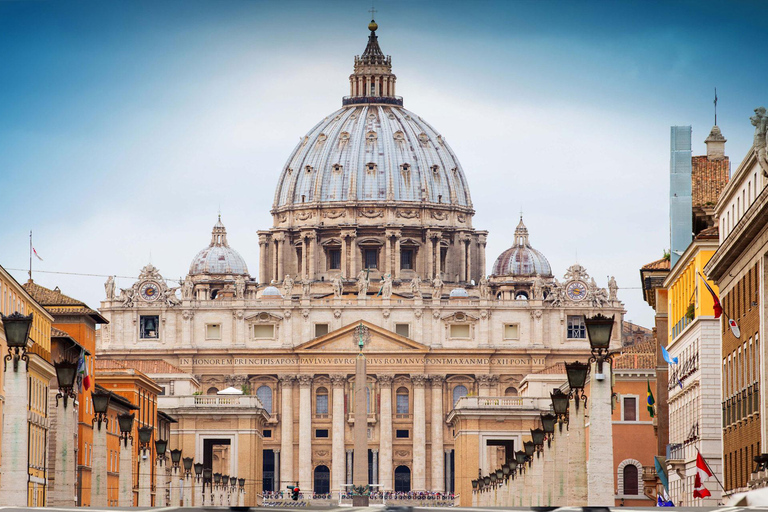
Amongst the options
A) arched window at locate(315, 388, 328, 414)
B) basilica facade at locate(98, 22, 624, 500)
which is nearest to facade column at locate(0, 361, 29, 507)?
basilica facade at locate(98, 22, 624, 500)

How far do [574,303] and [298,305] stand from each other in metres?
22.7

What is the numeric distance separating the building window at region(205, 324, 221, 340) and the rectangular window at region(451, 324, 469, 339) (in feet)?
62.7

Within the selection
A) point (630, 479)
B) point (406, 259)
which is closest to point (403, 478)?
point (406, 259)

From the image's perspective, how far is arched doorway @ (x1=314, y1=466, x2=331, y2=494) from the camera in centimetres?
16400

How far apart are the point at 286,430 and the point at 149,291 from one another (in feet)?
55.4

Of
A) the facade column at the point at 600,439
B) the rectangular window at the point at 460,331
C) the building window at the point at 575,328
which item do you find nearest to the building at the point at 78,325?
the facade column at the point at 600,439

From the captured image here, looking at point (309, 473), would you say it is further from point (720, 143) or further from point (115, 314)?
point (720, 143)

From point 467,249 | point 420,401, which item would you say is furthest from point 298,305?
point 467,249

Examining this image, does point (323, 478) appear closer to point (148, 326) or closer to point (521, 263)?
point (148, 326)

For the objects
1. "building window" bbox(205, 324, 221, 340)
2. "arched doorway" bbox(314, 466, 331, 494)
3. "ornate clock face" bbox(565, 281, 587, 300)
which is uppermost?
"ornate clock face" bbox(565, 281, 587, 300)

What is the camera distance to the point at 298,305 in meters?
169

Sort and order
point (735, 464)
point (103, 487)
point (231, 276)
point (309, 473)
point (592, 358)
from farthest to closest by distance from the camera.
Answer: point (231, 276), point (309, 473), point (103, 487), point (735, 464), point (592, 358)

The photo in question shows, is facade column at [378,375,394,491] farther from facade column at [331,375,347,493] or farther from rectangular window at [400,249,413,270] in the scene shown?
rectangular window at [400,249,413,270]

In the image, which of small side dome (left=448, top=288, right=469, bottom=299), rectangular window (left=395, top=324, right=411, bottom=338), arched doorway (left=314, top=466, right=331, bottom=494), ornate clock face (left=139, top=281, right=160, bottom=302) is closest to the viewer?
arched doorway (left=314, top=466, right=331, bottom=494)
